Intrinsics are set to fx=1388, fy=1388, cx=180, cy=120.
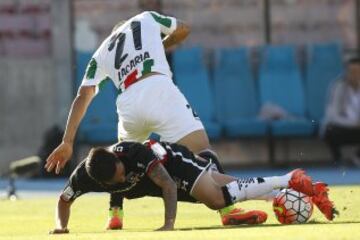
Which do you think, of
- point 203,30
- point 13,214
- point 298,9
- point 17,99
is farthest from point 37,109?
point 13,214

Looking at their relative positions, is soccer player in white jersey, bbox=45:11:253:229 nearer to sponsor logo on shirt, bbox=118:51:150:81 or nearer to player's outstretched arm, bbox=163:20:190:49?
sponsor logo on shirt, bbox=118:51:150:81

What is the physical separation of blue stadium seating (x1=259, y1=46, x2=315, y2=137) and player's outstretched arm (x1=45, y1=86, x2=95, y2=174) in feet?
30.3

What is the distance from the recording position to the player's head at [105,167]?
436 inches

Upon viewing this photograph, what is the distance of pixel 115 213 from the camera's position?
485 inches

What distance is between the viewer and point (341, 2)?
2208 centimetres

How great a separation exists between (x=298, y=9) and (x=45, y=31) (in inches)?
158

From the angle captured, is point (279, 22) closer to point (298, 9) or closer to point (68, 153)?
point (298, 9)

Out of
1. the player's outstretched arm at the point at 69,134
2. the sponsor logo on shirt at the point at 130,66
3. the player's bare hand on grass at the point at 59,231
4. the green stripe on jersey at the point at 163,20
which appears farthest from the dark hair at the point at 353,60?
the player's bare hand on grass at the point at 59,231

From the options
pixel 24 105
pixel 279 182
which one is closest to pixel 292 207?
pixel 279 182

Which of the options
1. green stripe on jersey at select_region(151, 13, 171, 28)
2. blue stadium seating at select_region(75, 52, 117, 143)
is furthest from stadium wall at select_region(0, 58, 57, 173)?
green stripe on jersey at select_region(151, 13, 171, 28)

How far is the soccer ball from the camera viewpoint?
11688 mm

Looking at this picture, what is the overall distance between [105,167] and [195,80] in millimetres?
10455

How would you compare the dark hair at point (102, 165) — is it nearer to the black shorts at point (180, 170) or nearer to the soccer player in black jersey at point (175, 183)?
the soccer player in black jersey at point (175, 183)

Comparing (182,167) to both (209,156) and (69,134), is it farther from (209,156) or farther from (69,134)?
(69,134)
